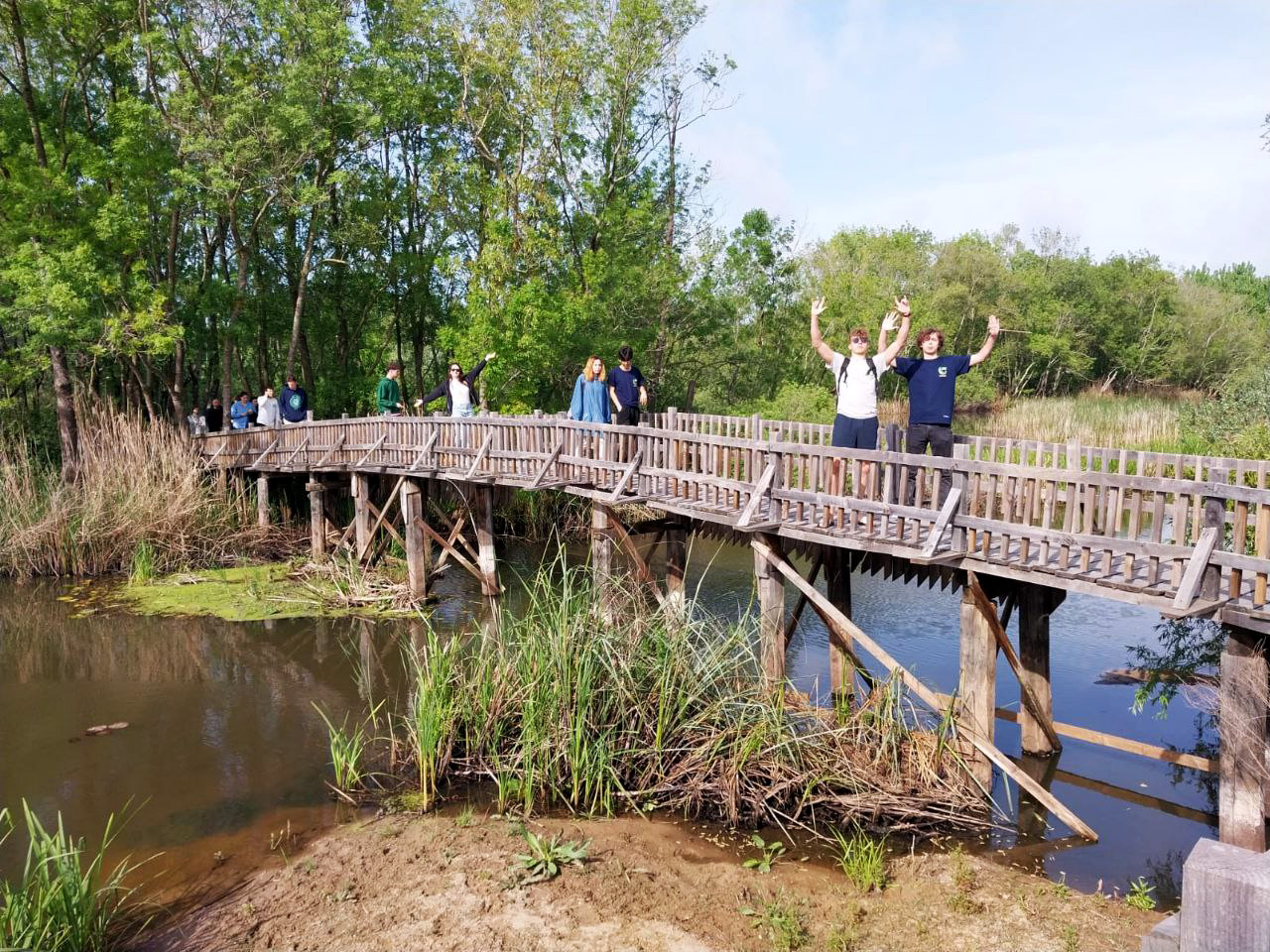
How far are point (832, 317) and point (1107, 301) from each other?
22289 mm

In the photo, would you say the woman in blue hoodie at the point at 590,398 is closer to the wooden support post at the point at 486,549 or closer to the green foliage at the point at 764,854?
the wooden support post at the point at 486,549

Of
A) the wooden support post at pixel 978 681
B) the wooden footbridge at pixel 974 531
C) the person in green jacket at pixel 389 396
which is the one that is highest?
the person in green jacket at pixel 389 396

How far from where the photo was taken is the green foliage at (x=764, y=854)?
22.0 ft

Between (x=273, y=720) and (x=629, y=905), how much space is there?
610 cm

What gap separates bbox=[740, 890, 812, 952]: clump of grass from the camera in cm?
563

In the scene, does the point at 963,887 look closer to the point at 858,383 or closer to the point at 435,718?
the point at 435,718

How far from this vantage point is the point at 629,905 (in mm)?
6031

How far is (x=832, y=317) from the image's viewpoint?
3375 centimetres

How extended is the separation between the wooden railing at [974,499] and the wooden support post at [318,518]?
20.7 feet

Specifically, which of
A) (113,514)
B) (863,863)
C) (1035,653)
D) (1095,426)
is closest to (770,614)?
(1035,653)

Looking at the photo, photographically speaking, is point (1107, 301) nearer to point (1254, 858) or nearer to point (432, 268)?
point (432, 268)

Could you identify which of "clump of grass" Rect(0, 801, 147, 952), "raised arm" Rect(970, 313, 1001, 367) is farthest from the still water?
"raised arm" Rect(970, 313, 1001, 367)

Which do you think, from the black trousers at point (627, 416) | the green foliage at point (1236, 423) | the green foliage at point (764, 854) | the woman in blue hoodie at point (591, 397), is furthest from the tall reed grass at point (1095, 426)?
the green foliage at point (764, 854)

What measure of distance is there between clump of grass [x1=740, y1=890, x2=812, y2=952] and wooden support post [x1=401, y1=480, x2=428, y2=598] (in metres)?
10.1
